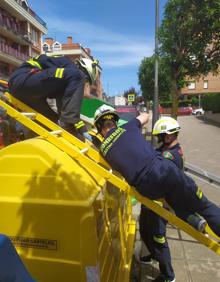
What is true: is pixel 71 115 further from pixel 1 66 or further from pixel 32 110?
pixel 1 66

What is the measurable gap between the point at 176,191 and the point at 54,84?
1524mm

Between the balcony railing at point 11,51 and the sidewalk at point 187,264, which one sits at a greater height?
the balcony railing at point 11,51

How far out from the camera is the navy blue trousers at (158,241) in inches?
145

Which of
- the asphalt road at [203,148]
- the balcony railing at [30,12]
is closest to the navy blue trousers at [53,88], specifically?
the asphalt road at [203,148]

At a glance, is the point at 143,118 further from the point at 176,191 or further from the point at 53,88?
the point at 53,88

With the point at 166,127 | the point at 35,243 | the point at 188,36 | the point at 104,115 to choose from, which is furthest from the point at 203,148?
the point at 35,243

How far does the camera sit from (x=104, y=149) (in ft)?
9.82

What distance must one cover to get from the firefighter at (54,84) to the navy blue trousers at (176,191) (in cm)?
110

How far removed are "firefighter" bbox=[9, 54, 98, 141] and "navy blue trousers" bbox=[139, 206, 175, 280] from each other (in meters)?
1.30

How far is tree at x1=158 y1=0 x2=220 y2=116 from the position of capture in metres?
12.1

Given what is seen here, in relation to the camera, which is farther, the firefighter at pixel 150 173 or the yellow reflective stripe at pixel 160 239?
the yellow reflective stripe at pixel 160 239

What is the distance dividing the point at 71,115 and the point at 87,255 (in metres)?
1.54

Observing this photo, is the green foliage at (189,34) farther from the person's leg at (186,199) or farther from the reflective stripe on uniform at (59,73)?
the person's leg at (186,199)

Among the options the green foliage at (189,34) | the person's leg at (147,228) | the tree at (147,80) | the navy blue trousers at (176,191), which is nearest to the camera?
the navy blue trousers at (176,191)
